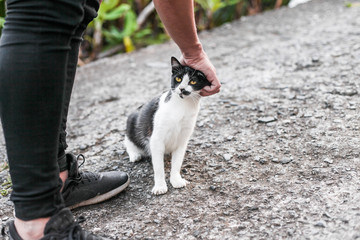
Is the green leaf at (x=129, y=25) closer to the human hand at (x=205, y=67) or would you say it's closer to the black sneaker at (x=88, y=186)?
the human hand at (x=205, y=67)

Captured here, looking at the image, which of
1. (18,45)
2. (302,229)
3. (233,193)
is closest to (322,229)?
(302,229)

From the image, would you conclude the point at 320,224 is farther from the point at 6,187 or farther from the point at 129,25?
the point at 129,25

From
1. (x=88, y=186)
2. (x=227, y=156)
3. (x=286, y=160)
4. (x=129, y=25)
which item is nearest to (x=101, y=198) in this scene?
(x=88, y=186)

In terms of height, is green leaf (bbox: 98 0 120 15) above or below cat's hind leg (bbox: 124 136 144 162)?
above

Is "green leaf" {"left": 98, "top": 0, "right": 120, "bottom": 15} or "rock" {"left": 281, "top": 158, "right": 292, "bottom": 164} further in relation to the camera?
"green leaf" {"left": 98, "top": 0, "right": 120, "bottom": 15}

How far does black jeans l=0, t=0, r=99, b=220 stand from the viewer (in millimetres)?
1113

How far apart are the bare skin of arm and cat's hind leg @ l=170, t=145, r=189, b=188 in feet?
1.12

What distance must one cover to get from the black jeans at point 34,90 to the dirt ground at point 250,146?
493mm

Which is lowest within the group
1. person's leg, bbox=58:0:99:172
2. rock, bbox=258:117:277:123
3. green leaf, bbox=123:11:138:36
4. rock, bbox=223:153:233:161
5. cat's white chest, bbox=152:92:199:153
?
rock, bbox=258:117:277:123

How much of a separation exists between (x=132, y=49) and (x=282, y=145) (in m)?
A: 3.40

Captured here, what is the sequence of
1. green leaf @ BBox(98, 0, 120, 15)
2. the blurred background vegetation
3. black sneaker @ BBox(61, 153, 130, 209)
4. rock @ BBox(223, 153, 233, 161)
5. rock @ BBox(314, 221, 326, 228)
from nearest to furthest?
rock @ BBox(314, 221, 326, 228), black sneaker @ BBox(61, 153, 130, 209), rock @ BBox(223, 153, 233, 161), green leaf @ BBox(98, 0, 120, 15), the blurred background vegetation

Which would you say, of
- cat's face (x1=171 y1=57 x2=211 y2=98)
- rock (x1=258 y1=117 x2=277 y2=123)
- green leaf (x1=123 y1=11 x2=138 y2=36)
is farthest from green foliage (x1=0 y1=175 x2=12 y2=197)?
green leaf (x1=123 y1=11 x2=138 y2=36)

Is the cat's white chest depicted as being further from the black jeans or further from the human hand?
the black jeans

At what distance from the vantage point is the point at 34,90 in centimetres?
113
